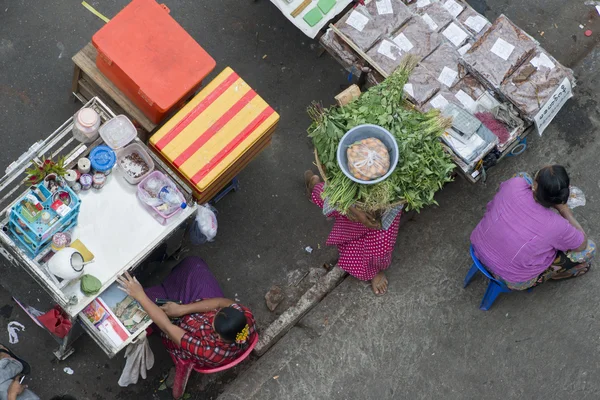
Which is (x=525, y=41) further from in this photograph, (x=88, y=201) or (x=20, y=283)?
(x=20, y=283)

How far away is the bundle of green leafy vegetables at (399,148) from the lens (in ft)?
15.5

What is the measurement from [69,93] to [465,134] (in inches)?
132

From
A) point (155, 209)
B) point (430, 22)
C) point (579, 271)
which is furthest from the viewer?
point (430, 22)

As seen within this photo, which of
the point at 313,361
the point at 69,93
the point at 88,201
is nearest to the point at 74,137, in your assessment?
the point at 88,201

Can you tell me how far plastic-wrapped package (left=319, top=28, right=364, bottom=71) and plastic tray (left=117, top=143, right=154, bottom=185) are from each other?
6.22ft

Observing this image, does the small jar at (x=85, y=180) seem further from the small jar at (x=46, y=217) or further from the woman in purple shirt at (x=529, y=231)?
the woman in purple shirt at (x=529, y=231)

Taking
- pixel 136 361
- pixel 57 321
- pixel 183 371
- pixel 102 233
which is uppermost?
pixel 102 233

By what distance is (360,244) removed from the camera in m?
5.63

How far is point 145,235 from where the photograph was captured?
5.07m

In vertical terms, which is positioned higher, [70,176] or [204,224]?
[70,176]

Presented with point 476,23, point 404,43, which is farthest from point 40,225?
point 476,23

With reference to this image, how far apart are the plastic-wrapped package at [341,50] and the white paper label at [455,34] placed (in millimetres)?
747

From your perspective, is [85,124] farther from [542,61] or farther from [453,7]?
[542,61]

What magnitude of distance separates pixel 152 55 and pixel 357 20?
1.72 meters
